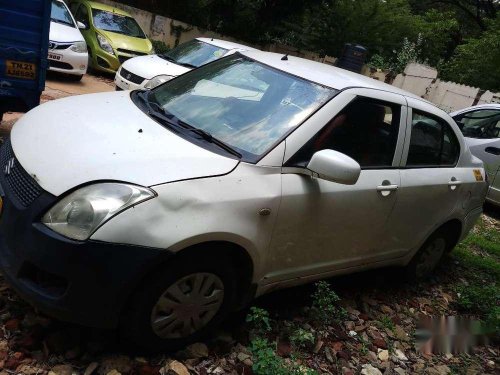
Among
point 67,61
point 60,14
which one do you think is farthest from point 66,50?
point 60,14

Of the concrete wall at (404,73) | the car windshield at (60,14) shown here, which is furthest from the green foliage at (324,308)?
the concrete wall at (404,73)

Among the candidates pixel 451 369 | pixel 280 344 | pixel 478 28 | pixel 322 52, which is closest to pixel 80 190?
pixel 280 344

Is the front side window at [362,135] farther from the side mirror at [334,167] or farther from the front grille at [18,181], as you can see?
the front grille at [18,181]

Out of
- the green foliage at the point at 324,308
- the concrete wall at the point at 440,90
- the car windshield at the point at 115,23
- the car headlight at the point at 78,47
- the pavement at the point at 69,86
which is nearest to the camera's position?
the green foliage at the point at 324,308

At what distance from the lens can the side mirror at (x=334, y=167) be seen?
2627 mm

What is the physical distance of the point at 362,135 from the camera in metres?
3.23

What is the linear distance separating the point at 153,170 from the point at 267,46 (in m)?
20.5

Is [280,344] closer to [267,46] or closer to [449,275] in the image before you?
[449,275]

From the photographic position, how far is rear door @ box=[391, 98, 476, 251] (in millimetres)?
3533

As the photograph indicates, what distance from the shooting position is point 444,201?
12.8 feet

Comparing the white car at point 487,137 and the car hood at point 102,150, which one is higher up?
the car hood at point 102,150

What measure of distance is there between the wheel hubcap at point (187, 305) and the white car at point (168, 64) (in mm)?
5852

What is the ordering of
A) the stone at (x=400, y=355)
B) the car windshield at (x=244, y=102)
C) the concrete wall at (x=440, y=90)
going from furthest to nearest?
1. the concrete wall at (x=440, y=90)
2. the stone at (x=400, y=355)
3. the car windshield at (x=244, y=102)

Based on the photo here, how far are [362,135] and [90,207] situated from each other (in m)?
1.89
